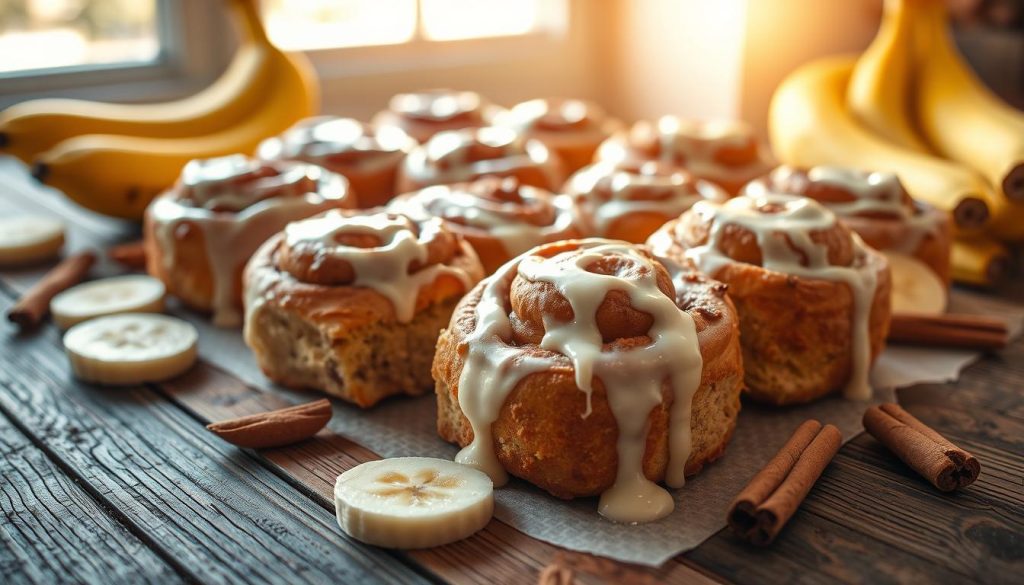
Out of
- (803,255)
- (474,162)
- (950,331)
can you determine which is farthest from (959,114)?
(474,162)

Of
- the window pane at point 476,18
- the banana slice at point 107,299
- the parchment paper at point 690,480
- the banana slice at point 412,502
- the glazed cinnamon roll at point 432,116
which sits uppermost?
the window pane at point 476,18

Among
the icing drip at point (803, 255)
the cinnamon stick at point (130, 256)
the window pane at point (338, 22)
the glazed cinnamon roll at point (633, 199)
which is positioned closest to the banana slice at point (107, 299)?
the cinnamon stick at point (130, 256)

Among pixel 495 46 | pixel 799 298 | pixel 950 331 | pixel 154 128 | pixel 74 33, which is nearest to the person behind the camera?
pixel 799 298

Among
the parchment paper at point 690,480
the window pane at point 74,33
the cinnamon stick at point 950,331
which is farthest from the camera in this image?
the window pane at point 74,33

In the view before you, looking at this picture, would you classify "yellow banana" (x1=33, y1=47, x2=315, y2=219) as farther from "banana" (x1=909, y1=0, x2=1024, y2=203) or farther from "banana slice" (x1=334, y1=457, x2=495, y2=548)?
"banana" (x1=909, y1=0, x2=1024, y2=203)

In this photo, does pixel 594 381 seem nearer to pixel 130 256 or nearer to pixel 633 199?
pixel 633 199

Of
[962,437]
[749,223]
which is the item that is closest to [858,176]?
[749,223]

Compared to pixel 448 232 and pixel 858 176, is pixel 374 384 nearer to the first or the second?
pixel 448 232

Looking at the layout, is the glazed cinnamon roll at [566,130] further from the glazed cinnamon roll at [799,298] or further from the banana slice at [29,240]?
the banana slice at [29,240]
